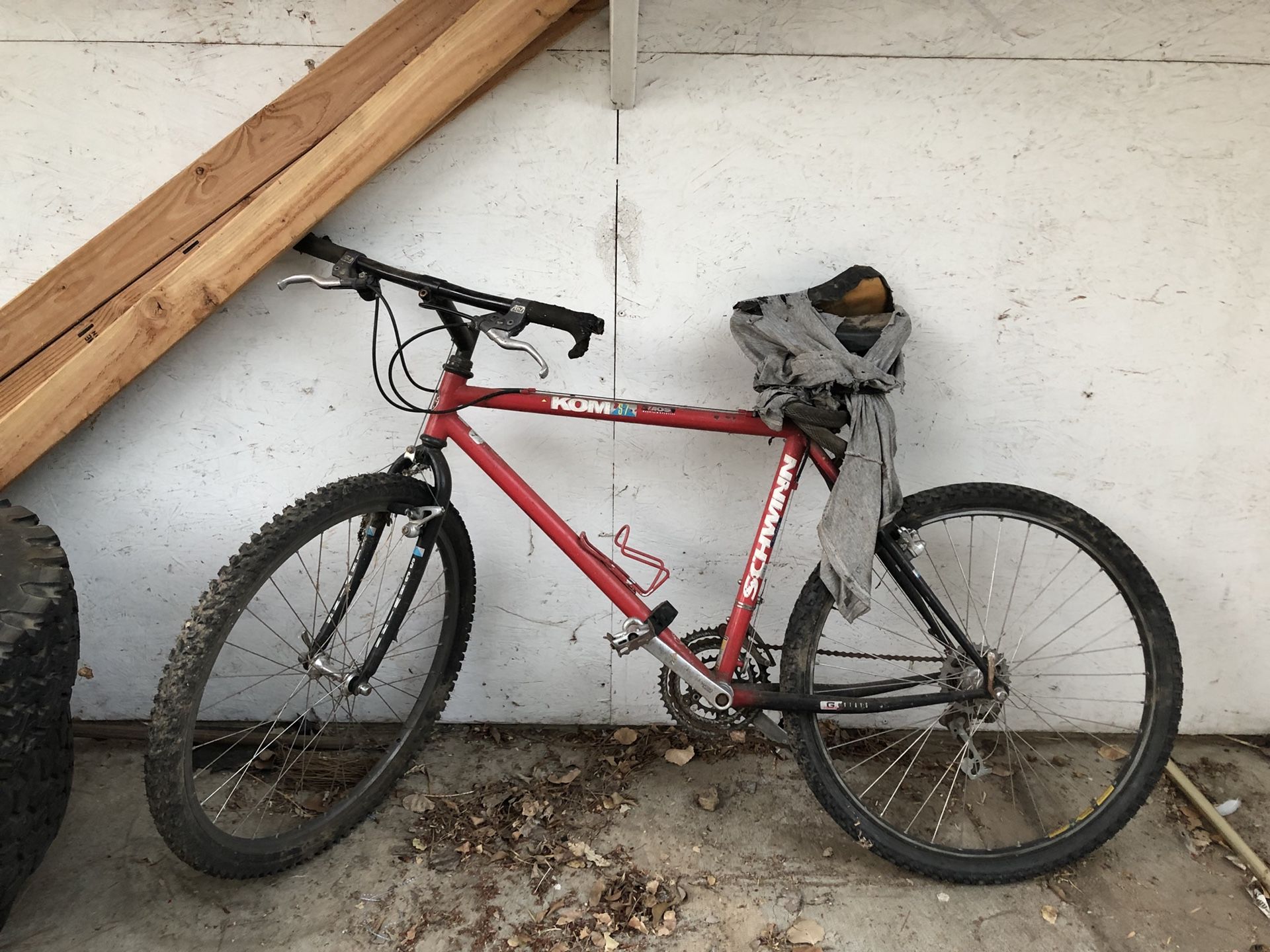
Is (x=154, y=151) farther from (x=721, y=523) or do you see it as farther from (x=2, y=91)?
(x=721, y=523)

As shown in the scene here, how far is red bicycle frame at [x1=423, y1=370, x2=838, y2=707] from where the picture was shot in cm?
188

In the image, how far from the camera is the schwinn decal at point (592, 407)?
6.15 feet

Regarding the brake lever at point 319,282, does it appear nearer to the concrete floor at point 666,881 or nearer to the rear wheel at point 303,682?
the rear wheel at point 303,682

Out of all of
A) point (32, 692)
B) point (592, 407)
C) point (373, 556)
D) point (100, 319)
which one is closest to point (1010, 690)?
point (592, 407)

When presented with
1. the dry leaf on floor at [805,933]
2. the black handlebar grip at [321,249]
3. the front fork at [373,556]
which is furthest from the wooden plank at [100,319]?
the dry leaf on floor at [805,933]

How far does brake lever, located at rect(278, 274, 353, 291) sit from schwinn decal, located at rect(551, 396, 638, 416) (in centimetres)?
52

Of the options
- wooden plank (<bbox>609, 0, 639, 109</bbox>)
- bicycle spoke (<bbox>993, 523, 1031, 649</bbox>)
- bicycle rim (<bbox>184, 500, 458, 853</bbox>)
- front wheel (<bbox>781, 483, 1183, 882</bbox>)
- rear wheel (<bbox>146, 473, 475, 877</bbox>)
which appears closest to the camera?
wooden plank (<bbox>609, 0, 639, 109</bbox>)

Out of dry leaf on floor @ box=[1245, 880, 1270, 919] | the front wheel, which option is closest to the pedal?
the front wheel

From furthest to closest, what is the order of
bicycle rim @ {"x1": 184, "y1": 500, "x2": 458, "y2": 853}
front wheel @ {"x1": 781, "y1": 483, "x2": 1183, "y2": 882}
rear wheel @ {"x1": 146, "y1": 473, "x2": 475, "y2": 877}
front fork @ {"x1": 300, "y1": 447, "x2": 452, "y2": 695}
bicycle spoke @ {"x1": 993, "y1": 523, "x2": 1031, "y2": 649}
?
1. bicycle spoke @ {"x1": 993, "y1": 523, "x2": 1031, "y2": 649}
2. bicycle rim @ {"x1": 184, "y1": 500, "x2": 458, "y2": 853}
3. front wheel @ {"x1": 781, "y1": 483, "x2": 1183, "y2": 882}
4. front fork @ {"x1": 300, "y1": 447, "x2": 452, "y2": 695}
5. rear wheel @ {"x1": 146, "y1": 473, "x2": 475, "y2": 877}

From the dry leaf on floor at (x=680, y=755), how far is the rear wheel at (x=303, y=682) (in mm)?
699

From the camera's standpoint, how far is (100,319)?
1.95m

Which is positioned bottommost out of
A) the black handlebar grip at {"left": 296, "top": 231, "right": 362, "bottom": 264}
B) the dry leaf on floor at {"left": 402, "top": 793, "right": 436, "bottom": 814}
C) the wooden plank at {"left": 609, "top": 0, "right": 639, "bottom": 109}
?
the dry leaf on floor at {"left": 402, "top": 793, "right": 436, "bottom": 814}

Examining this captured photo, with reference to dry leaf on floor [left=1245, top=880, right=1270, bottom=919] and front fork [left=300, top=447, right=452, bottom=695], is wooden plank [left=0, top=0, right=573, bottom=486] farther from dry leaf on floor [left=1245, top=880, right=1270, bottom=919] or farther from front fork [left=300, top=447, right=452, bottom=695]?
dry leaf on floor [left=1245, top=880, right=1270, bottom=919]

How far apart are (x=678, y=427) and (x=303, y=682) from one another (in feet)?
4.69
